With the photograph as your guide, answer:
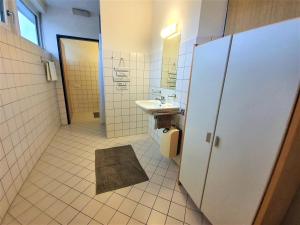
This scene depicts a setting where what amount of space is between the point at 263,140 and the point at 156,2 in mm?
2737

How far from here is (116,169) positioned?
205 cm

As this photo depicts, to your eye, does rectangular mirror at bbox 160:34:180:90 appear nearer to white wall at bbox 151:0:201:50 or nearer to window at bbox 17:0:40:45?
white wall at bbox 151:0:201:50

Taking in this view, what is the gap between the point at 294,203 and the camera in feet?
2.99

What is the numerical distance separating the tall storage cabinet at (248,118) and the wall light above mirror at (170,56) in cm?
98

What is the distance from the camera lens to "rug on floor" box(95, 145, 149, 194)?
5.82ft

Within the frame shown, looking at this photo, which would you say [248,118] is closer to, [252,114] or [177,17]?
[252,114]

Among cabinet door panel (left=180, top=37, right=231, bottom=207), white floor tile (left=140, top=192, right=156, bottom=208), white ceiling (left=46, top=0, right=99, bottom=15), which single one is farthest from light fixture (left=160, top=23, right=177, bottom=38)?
white floor tile (left=140, top=192, right=156, bottom=208)

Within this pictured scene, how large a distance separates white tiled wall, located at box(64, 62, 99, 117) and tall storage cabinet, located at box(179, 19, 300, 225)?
427 centimetres

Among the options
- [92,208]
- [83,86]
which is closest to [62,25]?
[83,86]

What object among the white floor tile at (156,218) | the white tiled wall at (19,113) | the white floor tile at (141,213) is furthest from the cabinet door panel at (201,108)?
the white tiled wall at (19,113)

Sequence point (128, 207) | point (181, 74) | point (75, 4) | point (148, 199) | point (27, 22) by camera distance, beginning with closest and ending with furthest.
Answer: point (128, 207), point (148, 199), point (181, 74), point (27, 22), point (75, 4)

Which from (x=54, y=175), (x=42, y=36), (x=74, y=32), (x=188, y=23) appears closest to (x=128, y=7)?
(x=188, y=23)

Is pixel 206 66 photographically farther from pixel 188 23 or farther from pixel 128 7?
pixel 128 7

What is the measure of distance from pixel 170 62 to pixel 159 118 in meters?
0.96
